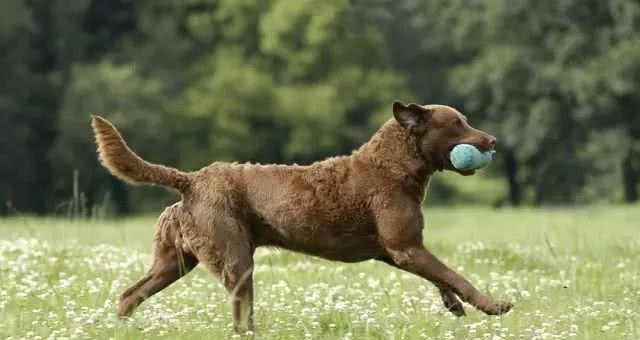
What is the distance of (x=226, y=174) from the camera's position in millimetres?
6875

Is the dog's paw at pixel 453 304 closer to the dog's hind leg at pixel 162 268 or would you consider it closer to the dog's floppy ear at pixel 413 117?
the dog's floppy ear at pixel 413 117

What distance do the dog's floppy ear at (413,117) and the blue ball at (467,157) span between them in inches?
11.0

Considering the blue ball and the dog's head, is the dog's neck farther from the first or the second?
the blue ball

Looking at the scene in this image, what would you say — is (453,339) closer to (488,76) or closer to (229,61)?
(488,76)

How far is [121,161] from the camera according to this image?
6746 millimetres

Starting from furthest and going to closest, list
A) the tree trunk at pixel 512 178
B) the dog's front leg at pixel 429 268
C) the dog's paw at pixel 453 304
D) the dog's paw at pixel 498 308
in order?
the tree trunk at pixel 512 178, the dog's paw at pixel 453 304, the dog's front leg at pixel 429 268, the dog's paw at pixel 498 308

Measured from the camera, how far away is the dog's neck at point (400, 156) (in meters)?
6.86

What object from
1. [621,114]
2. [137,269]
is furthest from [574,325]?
[621,114]

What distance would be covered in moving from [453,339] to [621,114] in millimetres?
32788

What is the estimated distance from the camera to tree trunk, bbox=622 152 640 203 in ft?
123

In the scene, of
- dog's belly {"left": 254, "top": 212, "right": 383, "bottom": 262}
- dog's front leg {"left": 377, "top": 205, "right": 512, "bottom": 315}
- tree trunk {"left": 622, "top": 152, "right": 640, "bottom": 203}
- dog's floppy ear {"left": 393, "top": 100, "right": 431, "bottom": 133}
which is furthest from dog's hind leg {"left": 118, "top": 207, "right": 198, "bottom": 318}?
tree trunk {"left": 622, "top": 152, "right": 640, "bottom": 203}

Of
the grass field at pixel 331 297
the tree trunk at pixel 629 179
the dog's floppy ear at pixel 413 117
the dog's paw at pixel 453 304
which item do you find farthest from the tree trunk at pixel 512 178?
the dog's floppy ear at pixel 413 117

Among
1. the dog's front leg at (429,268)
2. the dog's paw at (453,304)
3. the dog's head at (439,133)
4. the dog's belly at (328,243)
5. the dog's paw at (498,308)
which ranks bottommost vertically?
the dog's paw at (498,308)

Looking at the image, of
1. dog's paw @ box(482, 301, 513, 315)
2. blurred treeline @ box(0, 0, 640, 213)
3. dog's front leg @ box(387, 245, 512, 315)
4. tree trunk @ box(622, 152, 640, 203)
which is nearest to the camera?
dog's paw @ box(482, 301, 513, 315)
